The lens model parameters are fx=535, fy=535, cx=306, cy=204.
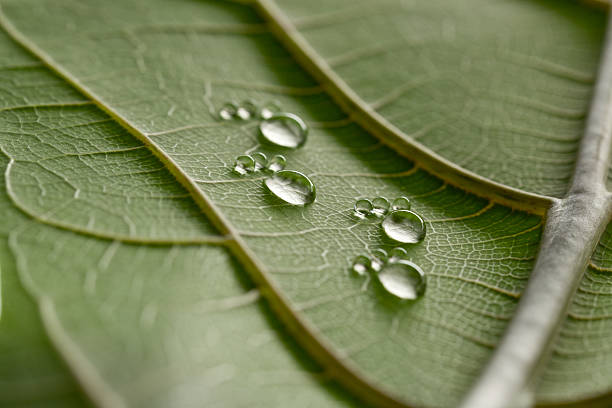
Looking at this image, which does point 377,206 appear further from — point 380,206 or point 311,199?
point 311,199

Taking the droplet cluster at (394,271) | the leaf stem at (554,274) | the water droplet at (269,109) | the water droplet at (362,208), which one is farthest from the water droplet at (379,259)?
the water droplet at (269,109)

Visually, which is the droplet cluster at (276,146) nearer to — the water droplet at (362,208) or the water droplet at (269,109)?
the water droplet at (269,109)

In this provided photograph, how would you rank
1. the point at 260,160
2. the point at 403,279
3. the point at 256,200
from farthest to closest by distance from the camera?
1. the point at 260,160
2. the point at 256,200
3. the point at 403,279

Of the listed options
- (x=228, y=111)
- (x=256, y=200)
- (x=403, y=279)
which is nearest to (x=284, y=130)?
(x=228, y=111)

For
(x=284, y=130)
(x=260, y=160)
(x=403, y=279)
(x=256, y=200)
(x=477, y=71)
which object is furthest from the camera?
(x=477, y=71)

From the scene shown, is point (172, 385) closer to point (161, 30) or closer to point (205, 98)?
point (205, 98)

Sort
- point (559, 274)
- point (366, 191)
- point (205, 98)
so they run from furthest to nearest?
point (205, 98) → point (366, 191) → point (559, 274)

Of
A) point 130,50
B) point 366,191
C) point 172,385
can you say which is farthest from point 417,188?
point 130,50
